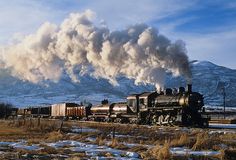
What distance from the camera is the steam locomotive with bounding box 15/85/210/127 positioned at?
4169cm

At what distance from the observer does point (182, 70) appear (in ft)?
152

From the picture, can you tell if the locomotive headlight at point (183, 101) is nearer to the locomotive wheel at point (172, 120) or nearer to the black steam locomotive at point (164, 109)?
the black steam locomotive at point (164, 109)

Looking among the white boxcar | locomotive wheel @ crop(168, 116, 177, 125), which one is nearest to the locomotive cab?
locomotive wheel @ crop(168, 116, 177, 125)

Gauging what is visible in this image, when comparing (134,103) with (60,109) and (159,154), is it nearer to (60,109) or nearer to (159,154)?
(60,109)

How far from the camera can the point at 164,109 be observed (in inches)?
1718

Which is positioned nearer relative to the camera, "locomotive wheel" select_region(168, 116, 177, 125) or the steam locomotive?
the steam locomotive

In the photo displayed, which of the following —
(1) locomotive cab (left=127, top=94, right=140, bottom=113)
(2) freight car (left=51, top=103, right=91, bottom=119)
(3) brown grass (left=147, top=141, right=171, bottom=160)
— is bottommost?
(3) brown grass (left=147, top=141, right=171, bottom=160)

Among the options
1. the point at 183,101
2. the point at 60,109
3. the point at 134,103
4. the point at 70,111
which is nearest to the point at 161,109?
the point at 183,101

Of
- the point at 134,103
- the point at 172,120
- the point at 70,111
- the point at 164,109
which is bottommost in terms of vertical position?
the point at 172,120

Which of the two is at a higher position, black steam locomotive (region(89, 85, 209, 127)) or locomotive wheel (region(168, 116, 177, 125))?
black steam locomotive (region(89, 85, 209, 127))

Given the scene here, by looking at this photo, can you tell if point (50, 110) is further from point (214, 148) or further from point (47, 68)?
point (214, 148)

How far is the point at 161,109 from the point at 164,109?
643 millimetres

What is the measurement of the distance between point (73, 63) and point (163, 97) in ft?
51.2

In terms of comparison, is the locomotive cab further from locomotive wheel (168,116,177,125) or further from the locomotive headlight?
the locomotive headlight
